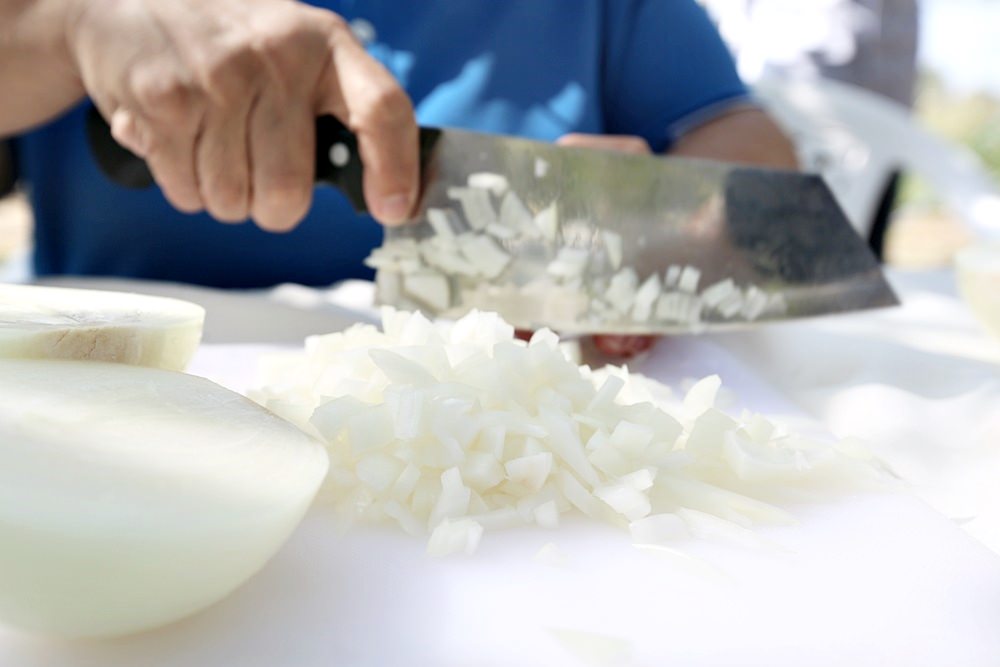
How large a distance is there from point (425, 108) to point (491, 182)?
0.59 m

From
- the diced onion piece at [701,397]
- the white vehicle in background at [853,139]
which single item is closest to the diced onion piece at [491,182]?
the diced onion piece at [701,397]

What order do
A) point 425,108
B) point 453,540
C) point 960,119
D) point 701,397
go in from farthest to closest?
point 960,119
point 425,108
point 701,397
point 453,540

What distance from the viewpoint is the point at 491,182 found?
901mm

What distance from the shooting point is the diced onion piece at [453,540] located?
0.48 m

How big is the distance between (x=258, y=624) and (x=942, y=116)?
837 cm

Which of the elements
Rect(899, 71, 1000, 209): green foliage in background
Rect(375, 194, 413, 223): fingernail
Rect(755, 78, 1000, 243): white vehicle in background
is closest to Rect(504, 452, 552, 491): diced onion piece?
Rect(375, 194, 413, 223): fingernail

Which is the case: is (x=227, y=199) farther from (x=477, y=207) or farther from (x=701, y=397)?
(x=701, y=397)

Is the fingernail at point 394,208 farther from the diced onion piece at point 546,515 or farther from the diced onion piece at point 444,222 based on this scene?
the diced onion piece at point 546,515

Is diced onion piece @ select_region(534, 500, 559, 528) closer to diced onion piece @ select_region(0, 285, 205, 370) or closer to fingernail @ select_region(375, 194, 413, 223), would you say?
diced onion piece @ select_region(0, 285, 205, 370)

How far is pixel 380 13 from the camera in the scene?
1.42m

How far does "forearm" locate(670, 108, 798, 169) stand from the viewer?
4.83 feet

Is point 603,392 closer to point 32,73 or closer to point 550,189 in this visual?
point 550,189

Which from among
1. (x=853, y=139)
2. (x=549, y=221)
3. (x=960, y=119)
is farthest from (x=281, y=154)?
(x=960, y=119)

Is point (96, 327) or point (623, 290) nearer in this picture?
point (96, 327)
